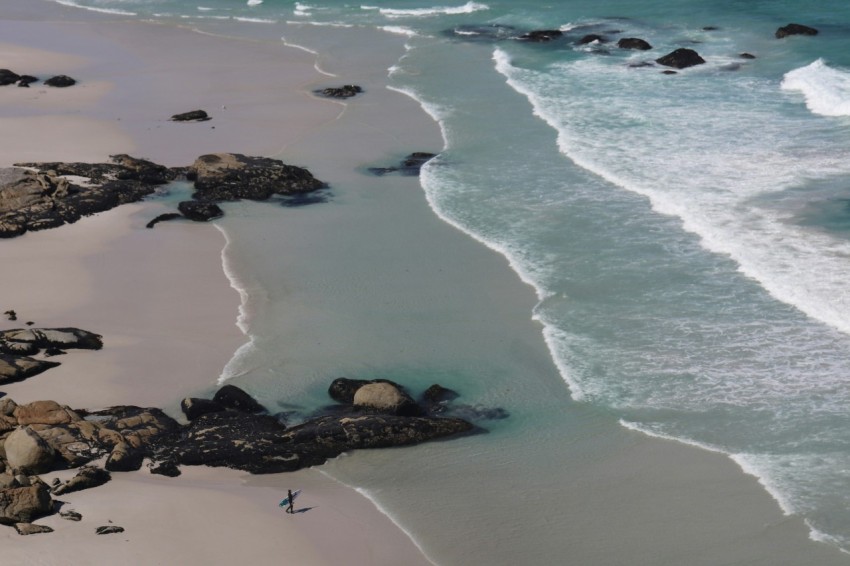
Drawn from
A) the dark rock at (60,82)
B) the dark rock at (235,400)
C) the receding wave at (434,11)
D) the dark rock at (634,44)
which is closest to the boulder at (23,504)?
the dark rock at (235,400)

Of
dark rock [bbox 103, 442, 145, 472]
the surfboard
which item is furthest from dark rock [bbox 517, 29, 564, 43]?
the surfboard

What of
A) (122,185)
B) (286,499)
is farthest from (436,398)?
(122,185)

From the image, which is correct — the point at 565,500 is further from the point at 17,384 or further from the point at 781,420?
the point at 17,384

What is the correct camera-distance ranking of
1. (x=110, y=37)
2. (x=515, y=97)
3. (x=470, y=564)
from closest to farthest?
1. (x=470, y=564)
2. (x=515, y=97)
3. (x=110, y=37)

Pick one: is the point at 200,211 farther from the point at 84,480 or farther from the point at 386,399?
the point at 84,480

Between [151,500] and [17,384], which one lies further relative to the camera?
[17,384]

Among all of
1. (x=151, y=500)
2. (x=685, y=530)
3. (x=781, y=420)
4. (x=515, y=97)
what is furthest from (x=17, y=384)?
(x=515, y=97)

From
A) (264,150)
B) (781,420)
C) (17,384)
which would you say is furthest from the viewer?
(264,150)

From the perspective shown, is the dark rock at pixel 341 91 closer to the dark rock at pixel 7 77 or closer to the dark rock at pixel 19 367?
the dark rock at pixel 7 77
